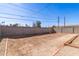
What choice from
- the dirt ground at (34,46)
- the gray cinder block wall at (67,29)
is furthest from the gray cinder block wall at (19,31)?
the gray cinder block wall at (67,29)

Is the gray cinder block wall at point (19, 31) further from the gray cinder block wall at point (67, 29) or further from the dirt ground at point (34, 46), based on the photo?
the gray cinder block wall at point (67, 29)

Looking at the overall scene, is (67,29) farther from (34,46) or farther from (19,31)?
(19,31)

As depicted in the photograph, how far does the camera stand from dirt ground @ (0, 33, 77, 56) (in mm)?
3176

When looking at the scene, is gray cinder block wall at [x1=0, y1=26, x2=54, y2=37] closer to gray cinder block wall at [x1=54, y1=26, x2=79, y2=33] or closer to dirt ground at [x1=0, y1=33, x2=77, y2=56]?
dirt ground at [x1=0, y1=33, x2=77, y2=56]

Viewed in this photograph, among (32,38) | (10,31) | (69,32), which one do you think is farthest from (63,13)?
(10,31)

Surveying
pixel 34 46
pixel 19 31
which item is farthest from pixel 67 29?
pixel 19 31

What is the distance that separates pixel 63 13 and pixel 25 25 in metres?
0.66

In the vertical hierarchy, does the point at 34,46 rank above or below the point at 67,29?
below

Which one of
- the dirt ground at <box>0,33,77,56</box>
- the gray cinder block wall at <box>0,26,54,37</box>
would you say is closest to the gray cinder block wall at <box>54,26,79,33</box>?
the dirt ground at <box>0,33,77,56</box>

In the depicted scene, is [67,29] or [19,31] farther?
[67,29]

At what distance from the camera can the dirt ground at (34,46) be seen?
3176 mm

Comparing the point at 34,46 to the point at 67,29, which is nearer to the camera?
the point at 34,46

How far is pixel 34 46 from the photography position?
3211 mm

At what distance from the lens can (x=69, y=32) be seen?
3.31 meters
